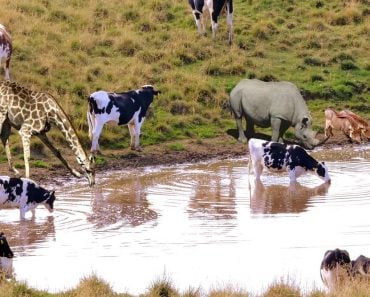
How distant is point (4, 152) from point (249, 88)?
5498 mm

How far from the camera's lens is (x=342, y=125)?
81.0ft

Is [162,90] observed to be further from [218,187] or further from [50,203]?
[50,203]

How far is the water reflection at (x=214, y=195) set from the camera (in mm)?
18484

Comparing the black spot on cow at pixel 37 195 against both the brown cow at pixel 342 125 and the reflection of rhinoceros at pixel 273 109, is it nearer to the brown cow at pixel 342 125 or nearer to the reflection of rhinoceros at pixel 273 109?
the reflection of rhinoceros at pixel 273 109

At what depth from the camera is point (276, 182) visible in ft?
70.0

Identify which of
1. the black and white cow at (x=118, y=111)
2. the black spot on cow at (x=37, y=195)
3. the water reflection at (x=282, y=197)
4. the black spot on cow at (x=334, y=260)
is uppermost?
the black and white cow at (x=118, y=111)

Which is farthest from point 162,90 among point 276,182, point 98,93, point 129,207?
point 129,207

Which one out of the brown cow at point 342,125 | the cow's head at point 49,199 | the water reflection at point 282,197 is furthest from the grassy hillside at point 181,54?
the cow's head at point 49,199

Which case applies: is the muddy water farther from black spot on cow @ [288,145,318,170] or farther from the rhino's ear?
the rhino's ear

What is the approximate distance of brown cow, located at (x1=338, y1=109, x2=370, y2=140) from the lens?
24922 mm

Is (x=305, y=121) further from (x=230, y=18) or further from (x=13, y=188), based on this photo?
(x=13, y=188)

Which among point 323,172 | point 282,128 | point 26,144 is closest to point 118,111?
A: point 26,144

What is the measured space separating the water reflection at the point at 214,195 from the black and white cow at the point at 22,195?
216 centimetres

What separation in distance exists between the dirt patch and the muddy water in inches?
19.6
